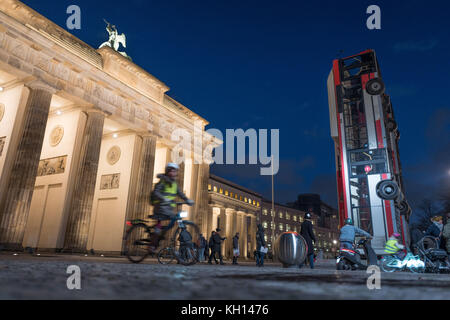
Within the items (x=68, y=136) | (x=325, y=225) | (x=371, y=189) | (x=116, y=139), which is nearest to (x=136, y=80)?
(x=116, y=139)

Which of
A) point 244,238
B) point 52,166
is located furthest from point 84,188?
point 244,238

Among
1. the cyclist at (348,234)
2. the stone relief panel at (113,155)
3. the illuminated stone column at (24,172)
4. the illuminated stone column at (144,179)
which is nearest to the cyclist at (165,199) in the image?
the cyclist at (348,234)

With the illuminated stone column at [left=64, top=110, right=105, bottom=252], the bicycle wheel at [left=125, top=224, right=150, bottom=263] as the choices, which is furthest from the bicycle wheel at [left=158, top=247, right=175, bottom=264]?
the illuminated stone column at [left=64, top=110, right=105, bottom=252]

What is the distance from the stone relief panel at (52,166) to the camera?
20328mm

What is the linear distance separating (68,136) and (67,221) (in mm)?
5978

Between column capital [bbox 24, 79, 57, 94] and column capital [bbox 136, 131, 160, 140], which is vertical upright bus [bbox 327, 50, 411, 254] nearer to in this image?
column capital [bbox 136, 131, 160, 140]

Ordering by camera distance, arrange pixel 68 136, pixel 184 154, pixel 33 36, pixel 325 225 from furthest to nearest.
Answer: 1. pixel 325 225
2. pixel 184 154
3. pixel 68 136
4. pixel 33 36

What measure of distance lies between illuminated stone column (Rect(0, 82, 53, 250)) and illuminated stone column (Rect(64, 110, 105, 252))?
10.3 ft

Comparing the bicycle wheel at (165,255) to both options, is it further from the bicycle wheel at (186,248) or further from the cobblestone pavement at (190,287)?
the cobblestone pavement at (190,287)

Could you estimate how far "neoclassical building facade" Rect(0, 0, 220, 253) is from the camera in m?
16.1

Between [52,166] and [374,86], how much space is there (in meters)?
22.0

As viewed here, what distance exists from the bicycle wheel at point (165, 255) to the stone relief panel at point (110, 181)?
17.6 meters
